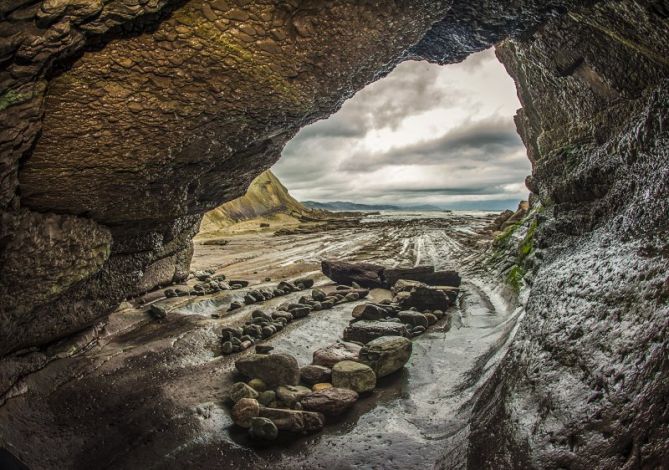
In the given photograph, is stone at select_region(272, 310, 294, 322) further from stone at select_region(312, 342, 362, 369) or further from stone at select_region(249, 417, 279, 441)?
stone at select_region(249, 417, 279, 441)

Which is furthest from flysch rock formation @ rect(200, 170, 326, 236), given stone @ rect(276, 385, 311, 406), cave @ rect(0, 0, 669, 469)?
stone @ rect(276, 385, 311, 406)

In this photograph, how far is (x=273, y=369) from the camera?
5.64 meters

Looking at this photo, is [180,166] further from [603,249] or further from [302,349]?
[603,249]

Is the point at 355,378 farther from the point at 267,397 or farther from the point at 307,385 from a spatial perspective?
the point at 267,397

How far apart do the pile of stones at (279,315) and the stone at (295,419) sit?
2460 mm

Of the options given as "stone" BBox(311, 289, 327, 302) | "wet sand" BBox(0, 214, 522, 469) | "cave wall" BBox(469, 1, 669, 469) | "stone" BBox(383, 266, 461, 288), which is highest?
"cave wall" BBox(469, 1, 669, 469)

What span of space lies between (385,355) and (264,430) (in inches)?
90.5

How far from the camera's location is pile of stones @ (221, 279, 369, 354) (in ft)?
24.1

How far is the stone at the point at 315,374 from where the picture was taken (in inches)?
223

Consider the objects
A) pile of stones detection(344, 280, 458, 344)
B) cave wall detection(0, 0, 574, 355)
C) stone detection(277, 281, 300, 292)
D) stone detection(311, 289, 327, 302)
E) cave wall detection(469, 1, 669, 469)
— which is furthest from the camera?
stone detection(277, 281, 300, 292)

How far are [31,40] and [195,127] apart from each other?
1879 mm

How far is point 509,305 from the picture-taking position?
29.1 feet

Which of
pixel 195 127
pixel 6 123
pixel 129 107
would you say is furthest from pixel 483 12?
pixel 6 123

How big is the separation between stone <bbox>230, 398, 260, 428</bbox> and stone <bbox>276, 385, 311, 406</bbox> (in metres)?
0.37
